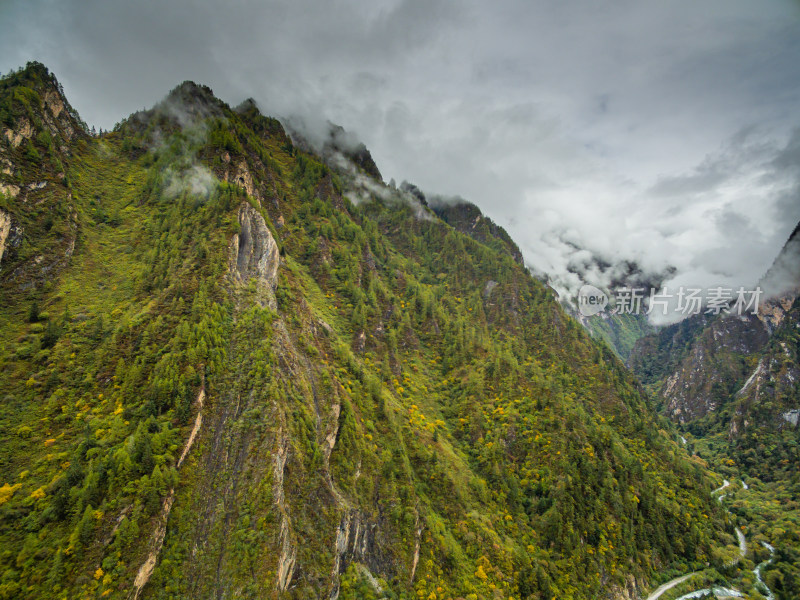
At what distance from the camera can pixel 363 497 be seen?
6138 cm

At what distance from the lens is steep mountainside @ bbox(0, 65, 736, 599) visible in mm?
40375

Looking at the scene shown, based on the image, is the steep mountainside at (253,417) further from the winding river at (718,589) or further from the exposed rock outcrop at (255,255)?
the winding river at (718,589)

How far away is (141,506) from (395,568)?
41.5 meters

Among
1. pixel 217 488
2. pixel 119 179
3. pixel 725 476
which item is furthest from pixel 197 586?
pixel 725 476

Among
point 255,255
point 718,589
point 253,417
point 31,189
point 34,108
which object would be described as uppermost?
point 34,108

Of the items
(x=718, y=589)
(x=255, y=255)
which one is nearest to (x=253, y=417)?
(x=255, y=255)

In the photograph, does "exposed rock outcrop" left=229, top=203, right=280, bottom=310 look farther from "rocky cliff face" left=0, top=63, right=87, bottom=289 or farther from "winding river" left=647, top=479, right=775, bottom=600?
"winding river" left=647, top=479, right=775, bottom=600

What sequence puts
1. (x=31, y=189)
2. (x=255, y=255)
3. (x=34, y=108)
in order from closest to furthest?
(x=31, y=189)
(x=255, y=255)
(x=34, y=108)

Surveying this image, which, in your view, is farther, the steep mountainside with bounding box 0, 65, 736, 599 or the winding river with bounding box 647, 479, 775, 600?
the winding river with bounding box 647, 479, 775, 600

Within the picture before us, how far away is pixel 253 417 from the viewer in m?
51.7

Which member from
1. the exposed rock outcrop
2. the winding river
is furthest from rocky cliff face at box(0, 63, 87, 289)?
the winding river

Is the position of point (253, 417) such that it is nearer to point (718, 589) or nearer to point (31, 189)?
point (31, 189)

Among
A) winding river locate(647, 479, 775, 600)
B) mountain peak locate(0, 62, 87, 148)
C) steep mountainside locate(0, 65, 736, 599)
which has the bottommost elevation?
winding river locate(647, 479, 775, 600)

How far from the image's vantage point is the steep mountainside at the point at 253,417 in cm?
4038
